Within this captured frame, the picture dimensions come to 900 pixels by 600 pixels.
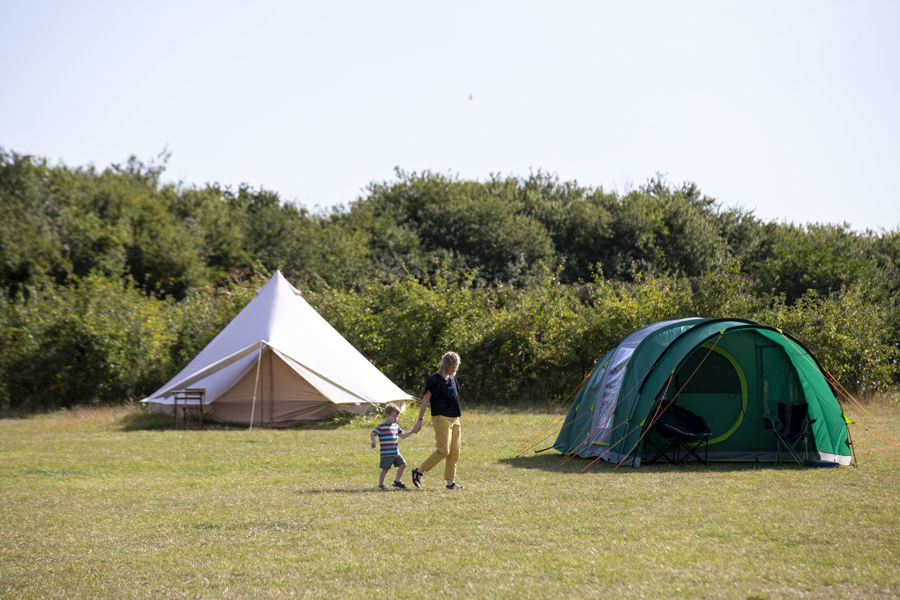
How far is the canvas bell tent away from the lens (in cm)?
1511

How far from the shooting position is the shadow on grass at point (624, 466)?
31.9ft

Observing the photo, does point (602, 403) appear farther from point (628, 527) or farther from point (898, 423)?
point (898, 423)

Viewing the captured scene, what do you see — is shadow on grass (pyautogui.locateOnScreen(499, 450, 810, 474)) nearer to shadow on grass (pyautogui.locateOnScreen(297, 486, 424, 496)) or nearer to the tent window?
the tent window

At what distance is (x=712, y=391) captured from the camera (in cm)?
1085

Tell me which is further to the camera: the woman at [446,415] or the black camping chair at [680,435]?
the black camping chair at [680,435]

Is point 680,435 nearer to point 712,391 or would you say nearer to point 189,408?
point 712,391

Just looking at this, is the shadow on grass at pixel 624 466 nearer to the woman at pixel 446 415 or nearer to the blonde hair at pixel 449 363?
the woman at pixel 446 415

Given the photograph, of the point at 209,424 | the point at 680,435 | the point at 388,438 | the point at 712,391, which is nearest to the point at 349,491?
the point at 388,438

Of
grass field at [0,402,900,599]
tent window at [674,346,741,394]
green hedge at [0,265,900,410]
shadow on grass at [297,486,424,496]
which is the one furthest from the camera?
green hedge at [0,265,900,410]

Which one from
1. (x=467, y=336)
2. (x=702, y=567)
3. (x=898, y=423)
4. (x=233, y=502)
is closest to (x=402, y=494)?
(x=233, y=502)

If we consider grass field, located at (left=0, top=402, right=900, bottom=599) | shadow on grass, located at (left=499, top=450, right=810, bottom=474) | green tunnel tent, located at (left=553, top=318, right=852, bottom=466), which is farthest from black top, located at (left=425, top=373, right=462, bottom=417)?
green tunnel tent, located at (left=553, top=318, right=852, bottom=466)

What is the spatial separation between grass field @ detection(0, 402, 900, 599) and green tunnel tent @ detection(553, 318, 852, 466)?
464 millimetres

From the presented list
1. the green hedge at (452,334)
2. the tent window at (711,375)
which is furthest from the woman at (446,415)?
the green hedge at (452,334)

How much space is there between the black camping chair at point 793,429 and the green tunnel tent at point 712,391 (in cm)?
12
